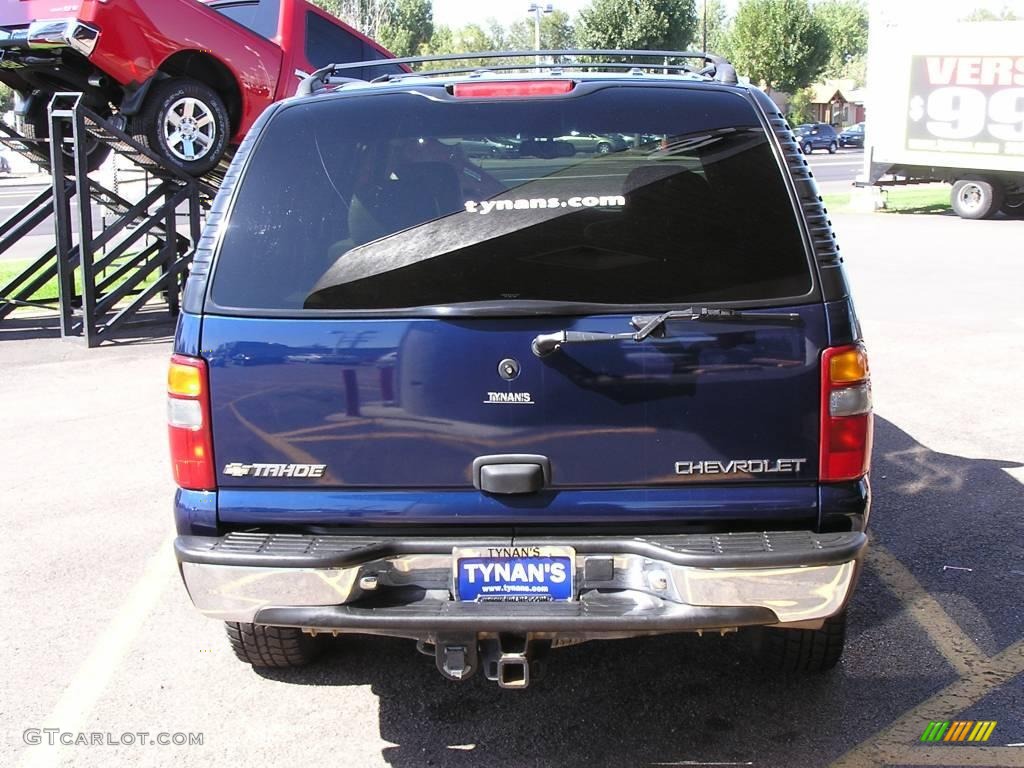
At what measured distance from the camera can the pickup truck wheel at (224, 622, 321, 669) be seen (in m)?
3.72

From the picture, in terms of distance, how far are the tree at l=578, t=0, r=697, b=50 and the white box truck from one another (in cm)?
3509

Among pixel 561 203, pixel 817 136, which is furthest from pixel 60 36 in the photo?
pixel 817 136

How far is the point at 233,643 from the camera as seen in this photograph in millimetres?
3783

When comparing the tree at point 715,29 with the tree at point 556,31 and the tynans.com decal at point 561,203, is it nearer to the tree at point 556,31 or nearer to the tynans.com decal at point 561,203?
the tree at point 556,31

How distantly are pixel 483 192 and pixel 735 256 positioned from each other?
75cm

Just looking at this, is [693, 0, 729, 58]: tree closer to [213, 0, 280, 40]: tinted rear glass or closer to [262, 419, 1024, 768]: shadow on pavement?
[213, 0, 280, 40]: tinted rear glass

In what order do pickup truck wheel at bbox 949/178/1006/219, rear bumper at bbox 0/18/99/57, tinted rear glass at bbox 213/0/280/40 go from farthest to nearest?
pickup truck wheel at bbox 949/178/1006/219 < tinted rear glass at bbox 213/0/280/40 < rear bumper at bbox 0/18/99/57

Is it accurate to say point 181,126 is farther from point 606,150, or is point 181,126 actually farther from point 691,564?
point 691,564

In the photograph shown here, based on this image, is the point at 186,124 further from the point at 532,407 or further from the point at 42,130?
the point at 532,407

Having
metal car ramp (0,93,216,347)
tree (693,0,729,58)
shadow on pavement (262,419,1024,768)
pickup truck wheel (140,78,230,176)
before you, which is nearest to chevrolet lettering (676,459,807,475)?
shadow on pavement (262,419,1024,768)

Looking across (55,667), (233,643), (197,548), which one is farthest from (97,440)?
(197,548)

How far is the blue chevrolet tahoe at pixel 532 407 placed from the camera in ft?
9.86
